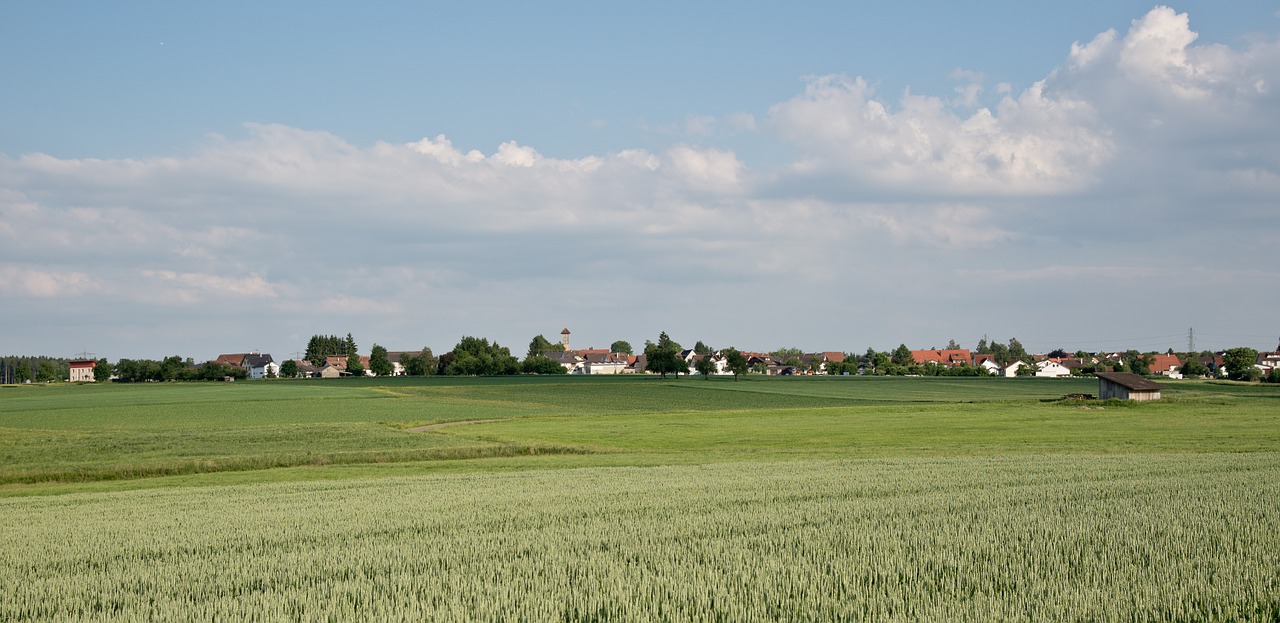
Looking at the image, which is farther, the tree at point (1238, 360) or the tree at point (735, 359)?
the tree at point (1238, 360)

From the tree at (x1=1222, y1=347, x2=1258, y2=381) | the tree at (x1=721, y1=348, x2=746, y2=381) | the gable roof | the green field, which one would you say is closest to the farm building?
the gable roof

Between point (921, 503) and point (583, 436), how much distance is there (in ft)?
112

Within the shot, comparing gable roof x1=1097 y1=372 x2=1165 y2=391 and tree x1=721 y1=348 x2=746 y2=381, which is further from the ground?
tree x1=721 y1=348 x2=746 y2=381

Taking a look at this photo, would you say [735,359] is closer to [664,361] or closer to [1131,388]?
[664,361]

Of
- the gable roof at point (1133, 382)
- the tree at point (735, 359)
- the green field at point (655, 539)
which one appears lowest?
the green field at point (655, 539)

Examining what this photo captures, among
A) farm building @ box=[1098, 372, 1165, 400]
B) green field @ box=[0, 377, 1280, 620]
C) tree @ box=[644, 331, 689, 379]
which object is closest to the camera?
green field @ box=[0, 377, 1280, 620]

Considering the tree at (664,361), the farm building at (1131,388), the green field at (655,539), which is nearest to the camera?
the green field at (655,539)

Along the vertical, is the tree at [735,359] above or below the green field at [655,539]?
above

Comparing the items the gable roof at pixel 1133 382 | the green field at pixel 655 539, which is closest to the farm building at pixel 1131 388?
the gable roof at pixel 1133 382

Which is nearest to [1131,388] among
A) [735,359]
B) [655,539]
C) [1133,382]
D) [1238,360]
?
[1133,382]

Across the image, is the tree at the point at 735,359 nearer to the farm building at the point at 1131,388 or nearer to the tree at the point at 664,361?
the tree at the point at 664,361

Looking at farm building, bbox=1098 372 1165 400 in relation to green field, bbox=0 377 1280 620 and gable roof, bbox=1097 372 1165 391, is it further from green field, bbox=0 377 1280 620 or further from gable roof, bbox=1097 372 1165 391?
green field, bbox=0 377 1280 620

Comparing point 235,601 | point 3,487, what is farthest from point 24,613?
point 3,487

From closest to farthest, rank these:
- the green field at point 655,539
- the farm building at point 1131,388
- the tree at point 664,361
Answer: the green field at point 655,539, the farm building at point 1131,388, the tree at point 664,361
